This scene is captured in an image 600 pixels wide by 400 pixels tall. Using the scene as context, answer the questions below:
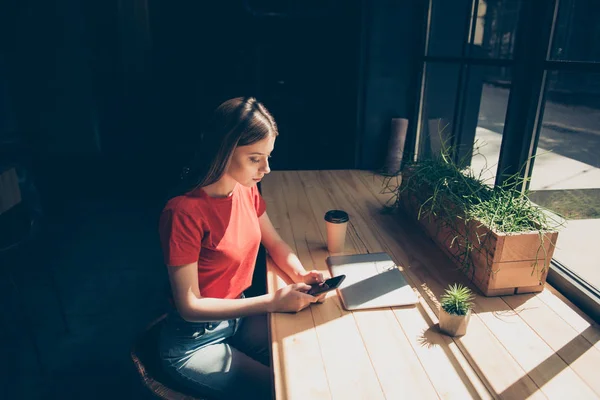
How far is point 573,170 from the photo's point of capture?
601 cm

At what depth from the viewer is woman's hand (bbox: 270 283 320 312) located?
1.25m

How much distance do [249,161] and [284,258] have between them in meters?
0.38

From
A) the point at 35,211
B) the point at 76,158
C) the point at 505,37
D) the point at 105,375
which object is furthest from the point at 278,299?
the point at 505,37

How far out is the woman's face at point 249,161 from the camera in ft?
4.30

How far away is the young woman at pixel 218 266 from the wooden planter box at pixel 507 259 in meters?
0.50

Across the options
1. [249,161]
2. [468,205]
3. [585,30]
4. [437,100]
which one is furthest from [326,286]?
[585,30]

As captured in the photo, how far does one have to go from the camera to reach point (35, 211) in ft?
11.9

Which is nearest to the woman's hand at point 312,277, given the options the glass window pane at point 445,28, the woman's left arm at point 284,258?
the woman's left arm at point 284,258

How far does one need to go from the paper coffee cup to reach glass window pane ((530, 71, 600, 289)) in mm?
683

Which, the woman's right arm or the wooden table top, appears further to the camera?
the woman's right arm

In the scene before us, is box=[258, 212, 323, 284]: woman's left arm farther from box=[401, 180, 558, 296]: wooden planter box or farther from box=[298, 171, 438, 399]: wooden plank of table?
box=[401, 180, 558, 296]: wooden planter box

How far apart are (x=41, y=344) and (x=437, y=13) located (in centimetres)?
294

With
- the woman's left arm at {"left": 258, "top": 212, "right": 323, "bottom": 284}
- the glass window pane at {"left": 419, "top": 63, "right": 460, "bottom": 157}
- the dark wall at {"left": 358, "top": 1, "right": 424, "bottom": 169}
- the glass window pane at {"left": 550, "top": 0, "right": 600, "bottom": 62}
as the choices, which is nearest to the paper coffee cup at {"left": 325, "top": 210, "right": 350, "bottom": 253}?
the woman's left arm at {"left": 258, "top": 212, "right": 323, "bottom": 284}

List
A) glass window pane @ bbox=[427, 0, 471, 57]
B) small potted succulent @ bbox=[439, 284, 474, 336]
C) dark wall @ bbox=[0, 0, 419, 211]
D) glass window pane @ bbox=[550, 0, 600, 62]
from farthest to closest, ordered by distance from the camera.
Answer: glass window pane @ bbox=[550, 0, 600, 62] < dark wall @ bbox=[0, 0, 419, 211] < glass window pane @ bbox=[427, 0, 471, 57] < small potted succulent @ bbox=[439, 284, 474, 336]
